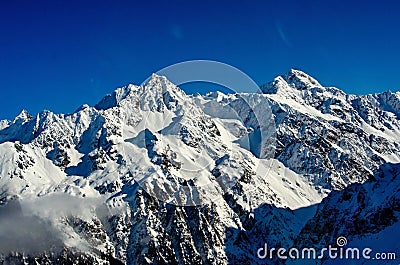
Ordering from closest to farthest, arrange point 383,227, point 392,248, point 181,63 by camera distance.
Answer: point 181,63 → point 392,248 → point 383,227

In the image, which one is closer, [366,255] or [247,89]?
[247,89]

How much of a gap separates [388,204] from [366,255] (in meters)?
26.5

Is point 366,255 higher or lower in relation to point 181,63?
higher

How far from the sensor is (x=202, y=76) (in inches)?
3415

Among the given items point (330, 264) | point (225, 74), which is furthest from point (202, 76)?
point (330, 264)

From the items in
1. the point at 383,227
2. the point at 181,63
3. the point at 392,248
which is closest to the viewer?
the point at 181,63

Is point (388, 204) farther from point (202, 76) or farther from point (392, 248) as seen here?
point (202, 76)

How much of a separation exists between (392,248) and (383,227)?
2131 cm

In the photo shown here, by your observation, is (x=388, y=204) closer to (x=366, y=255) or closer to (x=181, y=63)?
(x=366, y=255)

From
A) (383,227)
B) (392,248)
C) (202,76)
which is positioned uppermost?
(383,227)

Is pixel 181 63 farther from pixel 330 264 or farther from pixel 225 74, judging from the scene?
pixel 330 264

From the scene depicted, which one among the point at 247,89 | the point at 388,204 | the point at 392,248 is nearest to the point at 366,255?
the point at 392,248

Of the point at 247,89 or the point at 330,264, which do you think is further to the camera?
the point at 330,264

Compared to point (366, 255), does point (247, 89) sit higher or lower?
lower
